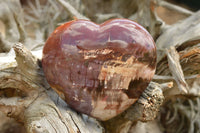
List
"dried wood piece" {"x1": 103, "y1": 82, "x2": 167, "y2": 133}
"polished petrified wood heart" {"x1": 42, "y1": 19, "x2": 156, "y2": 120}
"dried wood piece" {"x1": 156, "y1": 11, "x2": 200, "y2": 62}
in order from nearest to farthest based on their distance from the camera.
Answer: "polished petrified wood heart" {"x1": 42, "y1": 19, "x2": 156, "y2": 120}
"dried wood piece" {"x1": 103, "y1": 82, "x2": 167, "y2": 133}
"dried wood piece" {"x1": 156, "y1": 11, "x2": 200, "y2": 62}

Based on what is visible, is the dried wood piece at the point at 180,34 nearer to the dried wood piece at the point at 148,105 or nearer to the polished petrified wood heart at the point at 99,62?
the dried wood piece at the point at 148,105

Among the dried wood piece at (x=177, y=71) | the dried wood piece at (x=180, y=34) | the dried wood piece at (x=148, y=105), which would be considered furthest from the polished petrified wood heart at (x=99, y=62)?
the dried wood piece at (x=180, y=34)

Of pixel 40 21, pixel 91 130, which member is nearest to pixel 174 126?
pixel 91 130

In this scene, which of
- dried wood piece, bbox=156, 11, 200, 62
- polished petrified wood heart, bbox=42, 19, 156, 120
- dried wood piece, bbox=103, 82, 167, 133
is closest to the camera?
polished petrified wood heart, bbox=42, 19, 156, 120

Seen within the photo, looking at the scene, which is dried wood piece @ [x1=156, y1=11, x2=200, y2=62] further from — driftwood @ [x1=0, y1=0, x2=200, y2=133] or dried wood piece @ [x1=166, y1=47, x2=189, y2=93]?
dried wood piece @ [x1=166, y1=47, x2=189, y2=93]

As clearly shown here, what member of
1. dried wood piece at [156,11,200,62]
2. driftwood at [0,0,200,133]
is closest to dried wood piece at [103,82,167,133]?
driftwood at [0,0,200,133]

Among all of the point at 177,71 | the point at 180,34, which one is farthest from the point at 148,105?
the point at 180,34

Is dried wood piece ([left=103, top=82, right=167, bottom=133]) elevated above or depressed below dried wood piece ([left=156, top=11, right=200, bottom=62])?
below

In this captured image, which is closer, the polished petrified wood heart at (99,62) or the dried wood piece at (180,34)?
the polished petrified wood heart at (99,62)

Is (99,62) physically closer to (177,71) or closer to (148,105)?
(148,105)
